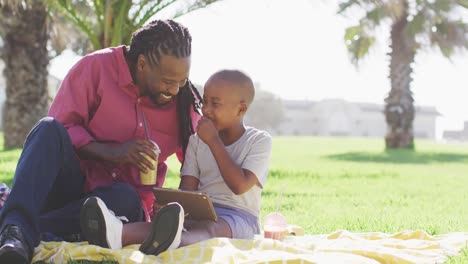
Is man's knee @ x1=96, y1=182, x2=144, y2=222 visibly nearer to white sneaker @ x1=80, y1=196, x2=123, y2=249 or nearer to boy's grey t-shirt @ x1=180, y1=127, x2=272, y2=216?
white sneaker @ x1=80, y1=196, x2=123, y2=249

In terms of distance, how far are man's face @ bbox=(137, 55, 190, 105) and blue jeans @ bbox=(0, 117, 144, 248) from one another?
0.50 meters

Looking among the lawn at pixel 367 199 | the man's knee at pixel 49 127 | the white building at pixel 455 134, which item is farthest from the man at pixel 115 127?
the white building at pixel 455 134

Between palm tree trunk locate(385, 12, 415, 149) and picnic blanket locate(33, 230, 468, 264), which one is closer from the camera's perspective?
picnic blanket locate(33, 230, 468, 264)

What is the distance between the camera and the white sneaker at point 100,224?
270 cm

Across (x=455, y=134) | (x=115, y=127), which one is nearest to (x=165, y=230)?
(x=115, y=127)

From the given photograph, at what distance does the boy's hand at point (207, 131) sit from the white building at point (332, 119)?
74.9 metres

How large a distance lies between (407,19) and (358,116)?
62.6m

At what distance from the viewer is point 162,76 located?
10.4ft

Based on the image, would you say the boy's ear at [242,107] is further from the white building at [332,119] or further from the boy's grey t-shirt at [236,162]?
the white building at [332,119]

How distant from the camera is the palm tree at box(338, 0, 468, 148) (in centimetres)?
1947

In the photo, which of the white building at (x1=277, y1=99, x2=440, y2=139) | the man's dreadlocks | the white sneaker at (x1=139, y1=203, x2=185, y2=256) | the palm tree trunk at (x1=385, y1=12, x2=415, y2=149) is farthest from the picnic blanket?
the white building at (x1=277, y1=99, x2=440, y2=139)

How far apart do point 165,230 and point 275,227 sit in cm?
91

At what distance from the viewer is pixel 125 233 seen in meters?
2.92

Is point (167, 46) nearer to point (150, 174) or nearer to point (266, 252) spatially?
point (150, 174)
